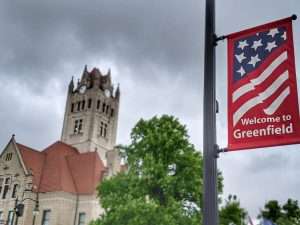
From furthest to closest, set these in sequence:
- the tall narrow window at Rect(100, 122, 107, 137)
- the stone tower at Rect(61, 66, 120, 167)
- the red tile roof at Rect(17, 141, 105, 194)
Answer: the tall narrow window at Rect(100, 122, 107, 137) → the stone tower at Rect(61, 66, 120, 167) → the red tile roof at Rect(17, 141, 105, 194)

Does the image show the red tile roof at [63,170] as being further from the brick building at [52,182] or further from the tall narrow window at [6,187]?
the tall narrow window at [6,187]

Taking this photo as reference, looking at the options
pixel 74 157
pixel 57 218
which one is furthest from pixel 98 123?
pixel 57 218

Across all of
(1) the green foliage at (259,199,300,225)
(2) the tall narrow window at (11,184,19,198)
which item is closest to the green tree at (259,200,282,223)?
(1) the green foliage at (259,199,300,225)

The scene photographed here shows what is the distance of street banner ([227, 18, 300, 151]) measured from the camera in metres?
4.90

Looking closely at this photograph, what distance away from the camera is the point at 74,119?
71938 mm

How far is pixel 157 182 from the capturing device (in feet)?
74.3

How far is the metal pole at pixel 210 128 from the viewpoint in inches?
176

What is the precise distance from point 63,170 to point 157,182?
27874mm

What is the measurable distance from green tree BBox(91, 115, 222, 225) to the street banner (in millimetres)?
15994

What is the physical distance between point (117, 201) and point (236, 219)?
12.9m

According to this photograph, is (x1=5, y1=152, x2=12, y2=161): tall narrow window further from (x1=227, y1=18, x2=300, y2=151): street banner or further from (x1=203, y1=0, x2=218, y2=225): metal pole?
(x1=227, y1=18, x2=300, y2=151): street banner

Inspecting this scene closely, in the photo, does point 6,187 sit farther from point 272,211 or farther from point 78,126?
point 272,211

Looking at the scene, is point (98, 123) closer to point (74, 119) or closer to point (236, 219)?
point (74, 119)

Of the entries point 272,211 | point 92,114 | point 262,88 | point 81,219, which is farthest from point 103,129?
point 262,88
